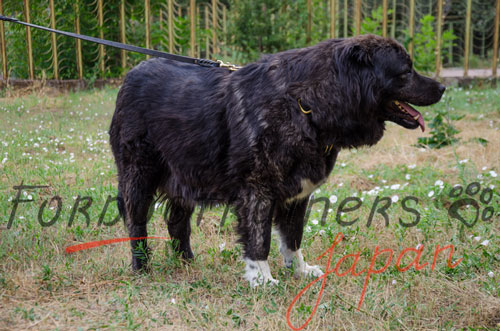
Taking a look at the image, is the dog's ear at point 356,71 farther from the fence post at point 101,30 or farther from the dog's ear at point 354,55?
the fence post at point 101,30

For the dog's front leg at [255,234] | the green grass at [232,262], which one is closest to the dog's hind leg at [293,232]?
the green grass at [232,262]

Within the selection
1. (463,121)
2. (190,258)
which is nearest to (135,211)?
(190,258)

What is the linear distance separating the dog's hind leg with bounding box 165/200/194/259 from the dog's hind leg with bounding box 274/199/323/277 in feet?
2.30

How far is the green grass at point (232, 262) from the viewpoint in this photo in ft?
8.50

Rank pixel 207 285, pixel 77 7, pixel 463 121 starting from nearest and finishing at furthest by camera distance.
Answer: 1. pixel 207 285
2. pixel 463 121
3. pixel 77 7

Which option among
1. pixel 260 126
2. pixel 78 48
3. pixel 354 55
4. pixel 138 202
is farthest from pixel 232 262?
pixel 78 48

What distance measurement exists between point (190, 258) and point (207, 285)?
56 cm

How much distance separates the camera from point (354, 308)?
264cm

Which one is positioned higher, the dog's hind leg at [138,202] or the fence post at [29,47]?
the fence post at [29,47]

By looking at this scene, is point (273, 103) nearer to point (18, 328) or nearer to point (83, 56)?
point (18, 328)

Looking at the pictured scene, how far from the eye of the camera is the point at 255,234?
303 cm

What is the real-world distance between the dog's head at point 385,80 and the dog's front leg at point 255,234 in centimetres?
82

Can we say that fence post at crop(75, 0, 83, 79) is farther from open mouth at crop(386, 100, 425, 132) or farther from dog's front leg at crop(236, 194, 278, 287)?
open mouth at crop(386, 100, 425, 132)

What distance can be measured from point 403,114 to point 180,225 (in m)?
1.73
